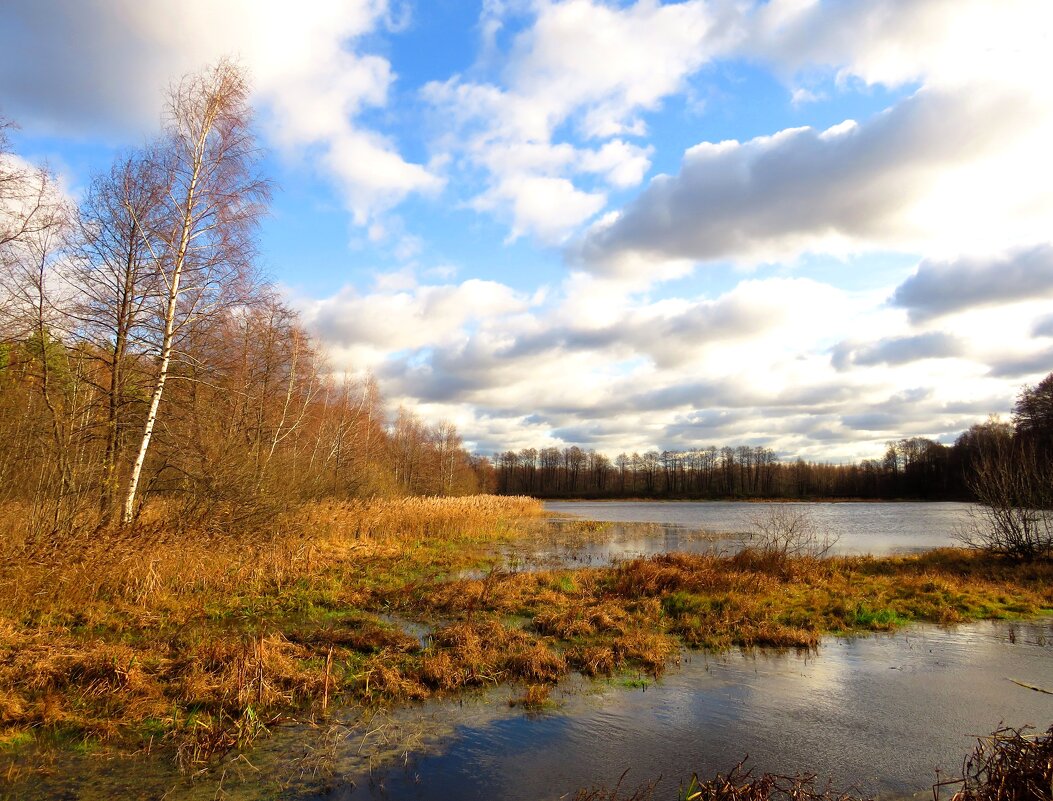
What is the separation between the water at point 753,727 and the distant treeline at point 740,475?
3191 inches

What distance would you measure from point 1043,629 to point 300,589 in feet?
51.0

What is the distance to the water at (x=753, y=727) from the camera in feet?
18.3

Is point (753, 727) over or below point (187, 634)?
below

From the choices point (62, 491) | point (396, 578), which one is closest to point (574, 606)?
point (396, 578)

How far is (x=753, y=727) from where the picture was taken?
22.4 feet

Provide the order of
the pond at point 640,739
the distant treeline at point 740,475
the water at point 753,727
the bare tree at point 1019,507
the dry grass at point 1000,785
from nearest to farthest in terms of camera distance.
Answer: the dry grass at point 1000,785 → the pond at point 640,739 → the water at point 753,727 → the bare tree at point 1019,507 → the distant treeline at point 740,475

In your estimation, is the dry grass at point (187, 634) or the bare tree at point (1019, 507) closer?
the dry grass at point (187, 634)

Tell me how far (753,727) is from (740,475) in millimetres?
122342

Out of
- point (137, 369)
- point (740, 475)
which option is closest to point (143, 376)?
point (137, 369)

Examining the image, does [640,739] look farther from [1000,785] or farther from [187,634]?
[187,634]

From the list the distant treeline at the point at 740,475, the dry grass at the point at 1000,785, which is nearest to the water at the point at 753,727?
the dry grass at the point at 1000,785

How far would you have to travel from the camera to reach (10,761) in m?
5.56

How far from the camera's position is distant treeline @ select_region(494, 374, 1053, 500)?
91.2 m

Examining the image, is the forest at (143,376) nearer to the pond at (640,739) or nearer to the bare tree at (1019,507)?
the pond at (640,739)
